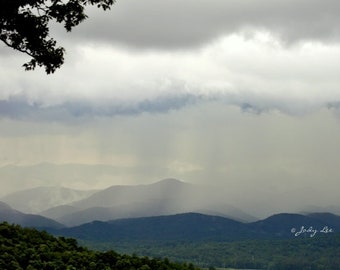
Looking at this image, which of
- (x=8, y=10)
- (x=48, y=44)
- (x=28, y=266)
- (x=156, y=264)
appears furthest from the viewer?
(x=48, y=44)

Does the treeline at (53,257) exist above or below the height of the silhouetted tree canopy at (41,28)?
below

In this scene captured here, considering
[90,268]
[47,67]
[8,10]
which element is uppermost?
[8,10]

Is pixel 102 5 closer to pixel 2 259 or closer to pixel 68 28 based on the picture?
pixel 68 28

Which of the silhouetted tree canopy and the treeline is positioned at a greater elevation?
the silhouetted tree canopy

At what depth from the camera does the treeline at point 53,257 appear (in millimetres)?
26516

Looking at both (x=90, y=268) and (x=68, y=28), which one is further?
(x=68, y=28)

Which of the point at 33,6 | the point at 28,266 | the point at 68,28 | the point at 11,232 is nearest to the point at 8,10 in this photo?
the point at 33,6

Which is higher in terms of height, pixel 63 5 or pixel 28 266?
pixel 63 5

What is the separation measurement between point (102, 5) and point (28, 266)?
1467 cm

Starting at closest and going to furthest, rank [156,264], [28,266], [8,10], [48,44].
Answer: [28,266] < [156,264] < [8,10] < [48,44]

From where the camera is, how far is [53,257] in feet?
91.0

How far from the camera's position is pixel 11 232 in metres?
30.6

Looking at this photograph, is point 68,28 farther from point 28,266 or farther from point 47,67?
point 28,266

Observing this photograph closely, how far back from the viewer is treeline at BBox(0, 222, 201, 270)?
1044 inches
